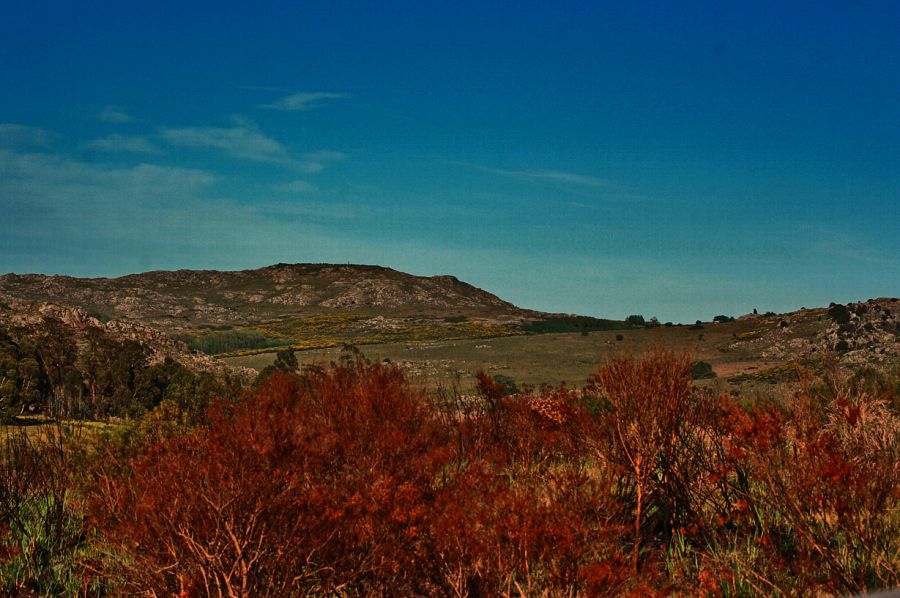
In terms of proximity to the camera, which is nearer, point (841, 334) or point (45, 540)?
point (45, 540)

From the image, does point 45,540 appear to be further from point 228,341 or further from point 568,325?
point 568,325

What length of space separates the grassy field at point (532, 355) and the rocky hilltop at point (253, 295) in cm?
4168

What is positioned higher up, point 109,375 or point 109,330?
point 109,330

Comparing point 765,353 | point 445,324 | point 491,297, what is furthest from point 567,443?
point 491,297

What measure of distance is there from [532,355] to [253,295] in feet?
354

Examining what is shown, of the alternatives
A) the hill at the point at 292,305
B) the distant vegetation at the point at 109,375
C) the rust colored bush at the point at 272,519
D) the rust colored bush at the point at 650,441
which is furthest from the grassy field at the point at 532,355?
the rust colored bush at the point at 272,519

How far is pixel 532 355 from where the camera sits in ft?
248

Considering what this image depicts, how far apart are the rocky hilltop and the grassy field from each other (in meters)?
41.7

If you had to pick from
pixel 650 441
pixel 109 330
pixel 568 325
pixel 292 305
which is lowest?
pixel 650 441

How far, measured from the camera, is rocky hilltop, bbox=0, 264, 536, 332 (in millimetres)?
143125

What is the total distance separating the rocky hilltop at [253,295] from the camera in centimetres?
14312

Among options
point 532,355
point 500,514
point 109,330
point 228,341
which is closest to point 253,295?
point 228,341

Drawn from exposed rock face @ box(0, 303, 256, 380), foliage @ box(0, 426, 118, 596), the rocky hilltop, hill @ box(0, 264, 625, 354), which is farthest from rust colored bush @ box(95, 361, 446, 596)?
the rocky hilltop

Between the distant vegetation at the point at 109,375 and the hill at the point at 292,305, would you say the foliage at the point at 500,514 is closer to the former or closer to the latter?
the distant vegetation at the point at 109,375
